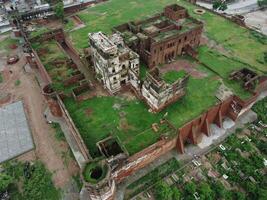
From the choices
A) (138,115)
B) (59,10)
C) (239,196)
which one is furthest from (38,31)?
(239,196)

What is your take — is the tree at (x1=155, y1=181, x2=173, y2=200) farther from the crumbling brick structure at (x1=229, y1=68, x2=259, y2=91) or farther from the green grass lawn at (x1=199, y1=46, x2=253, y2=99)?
the crumbling brick structure at (x1=229, y1=68, x2=259, y2=91)

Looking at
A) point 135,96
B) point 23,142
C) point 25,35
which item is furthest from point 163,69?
point 25,35

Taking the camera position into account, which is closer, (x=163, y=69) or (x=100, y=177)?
(x=100, y=177)

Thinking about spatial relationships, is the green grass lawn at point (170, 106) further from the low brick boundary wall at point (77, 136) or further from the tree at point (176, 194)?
the tree at point (176, 194)

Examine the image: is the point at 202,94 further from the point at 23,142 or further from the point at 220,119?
the point at 23,142

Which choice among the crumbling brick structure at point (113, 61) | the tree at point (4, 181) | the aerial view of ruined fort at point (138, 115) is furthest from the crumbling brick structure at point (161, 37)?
the tree at point (4, 181)

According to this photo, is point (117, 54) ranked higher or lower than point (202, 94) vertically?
higher

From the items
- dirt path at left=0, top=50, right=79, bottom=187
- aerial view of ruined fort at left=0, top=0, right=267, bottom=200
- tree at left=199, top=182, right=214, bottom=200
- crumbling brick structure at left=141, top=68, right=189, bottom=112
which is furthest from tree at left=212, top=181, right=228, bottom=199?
dirt path at left=0, top=50, right=79, bottom=187
